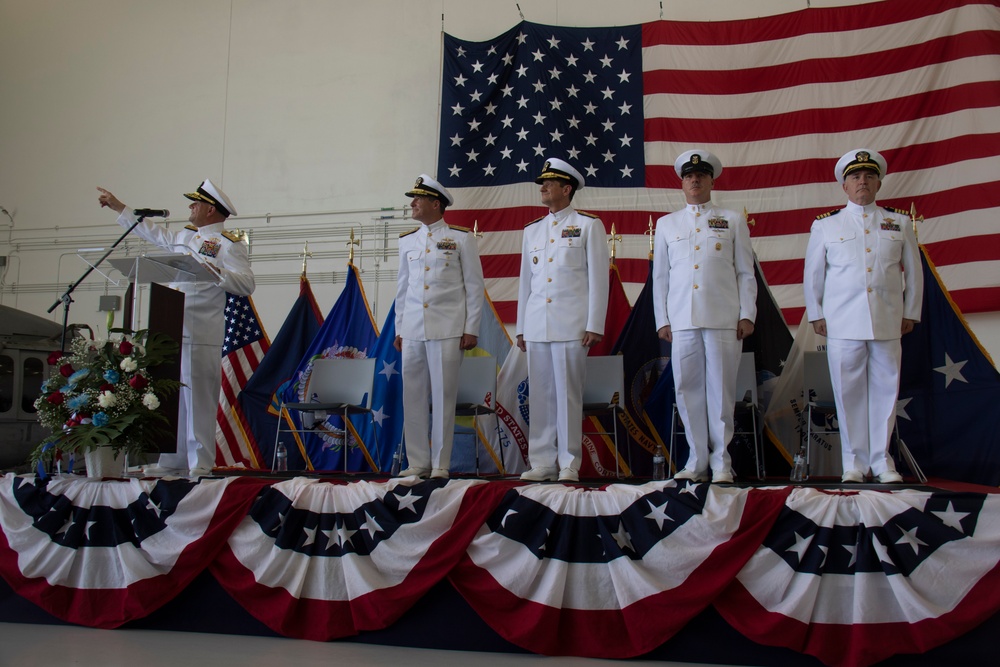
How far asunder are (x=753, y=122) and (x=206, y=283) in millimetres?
Answer: 4907

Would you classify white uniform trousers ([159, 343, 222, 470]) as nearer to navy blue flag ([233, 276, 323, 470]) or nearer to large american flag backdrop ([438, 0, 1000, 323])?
navy blue flag ([233, 276, 323, 470])

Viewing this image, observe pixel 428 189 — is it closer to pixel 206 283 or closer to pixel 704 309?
pixel 206 283

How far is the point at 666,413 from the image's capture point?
5270 millimetres

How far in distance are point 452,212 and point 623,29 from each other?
7.72 feet

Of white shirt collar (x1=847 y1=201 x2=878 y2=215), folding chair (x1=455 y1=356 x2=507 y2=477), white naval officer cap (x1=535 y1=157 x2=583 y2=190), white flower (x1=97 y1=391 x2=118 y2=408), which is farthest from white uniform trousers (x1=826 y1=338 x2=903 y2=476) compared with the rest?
white flower (x1=97 y1=391 x2=118 y2=408)

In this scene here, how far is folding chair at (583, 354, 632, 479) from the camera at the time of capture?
4938mm

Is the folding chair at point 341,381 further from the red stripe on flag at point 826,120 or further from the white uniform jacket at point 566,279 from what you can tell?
the red stripe on flag at point 826,120

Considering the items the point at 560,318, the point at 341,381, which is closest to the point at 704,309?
the point at 560,318

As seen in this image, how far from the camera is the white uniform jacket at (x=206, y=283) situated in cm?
468

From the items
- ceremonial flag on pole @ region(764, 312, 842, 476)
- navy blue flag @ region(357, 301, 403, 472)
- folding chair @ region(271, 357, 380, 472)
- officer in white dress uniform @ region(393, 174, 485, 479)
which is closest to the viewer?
officer in white dress uniform @ region(393, 174, 485, 479)

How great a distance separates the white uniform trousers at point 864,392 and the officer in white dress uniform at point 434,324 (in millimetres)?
1914

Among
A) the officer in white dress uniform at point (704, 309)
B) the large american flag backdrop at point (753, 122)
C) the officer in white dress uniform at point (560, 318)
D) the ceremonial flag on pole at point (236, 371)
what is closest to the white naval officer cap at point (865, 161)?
the officer in white dress uniform at point (704, 309)

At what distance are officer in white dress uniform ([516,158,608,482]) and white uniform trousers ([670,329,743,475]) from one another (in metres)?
0.45

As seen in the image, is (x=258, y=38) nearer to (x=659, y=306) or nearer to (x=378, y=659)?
(x=659, y=306)
